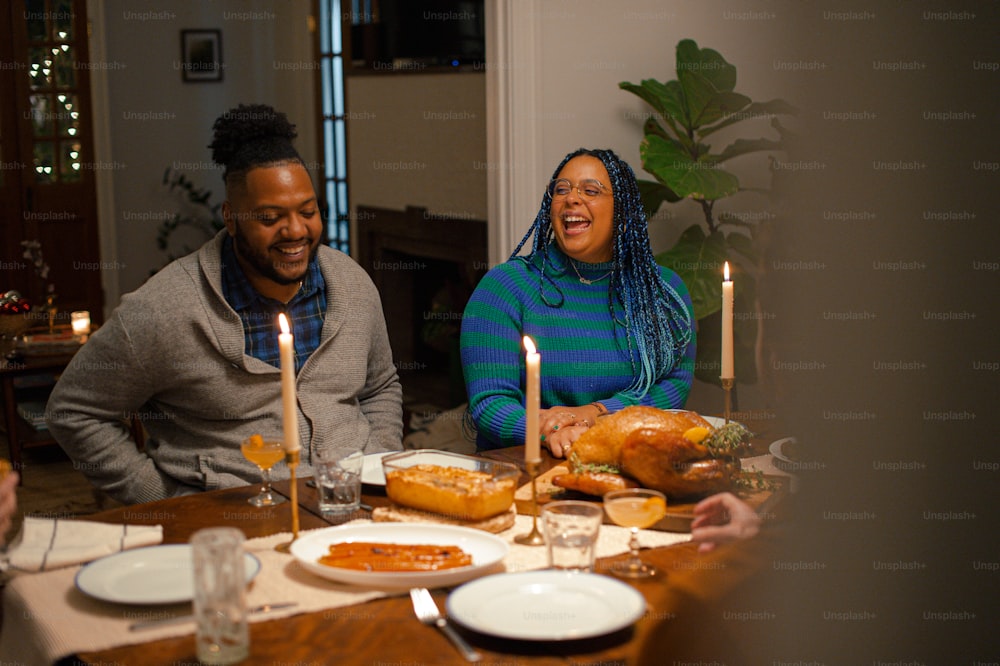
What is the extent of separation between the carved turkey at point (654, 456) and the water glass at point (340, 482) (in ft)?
1.04

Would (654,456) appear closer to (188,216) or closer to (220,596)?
(220,596)

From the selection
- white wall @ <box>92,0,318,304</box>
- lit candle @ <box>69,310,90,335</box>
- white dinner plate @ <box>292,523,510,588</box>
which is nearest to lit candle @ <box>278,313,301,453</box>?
white dinner plate @ <box>292,523,510,588</box>

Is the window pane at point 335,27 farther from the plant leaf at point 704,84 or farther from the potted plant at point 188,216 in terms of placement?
the plant leaf at point 704,84

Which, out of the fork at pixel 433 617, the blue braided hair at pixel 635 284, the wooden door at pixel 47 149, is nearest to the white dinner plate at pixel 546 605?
the fork at pixel 433 617

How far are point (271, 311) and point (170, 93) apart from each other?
5244mm

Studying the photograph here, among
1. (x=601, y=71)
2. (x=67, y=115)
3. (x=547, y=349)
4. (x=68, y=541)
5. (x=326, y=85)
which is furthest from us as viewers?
(x=326, y=85)

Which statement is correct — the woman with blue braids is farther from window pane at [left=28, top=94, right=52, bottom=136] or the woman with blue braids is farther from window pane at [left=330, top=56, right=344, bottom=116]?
window pane at [left=28, top=94, right=52, bottom=136]

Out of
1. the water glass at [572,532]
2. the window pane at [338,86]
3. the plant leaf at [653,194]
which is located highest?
the window pane at [338,86]

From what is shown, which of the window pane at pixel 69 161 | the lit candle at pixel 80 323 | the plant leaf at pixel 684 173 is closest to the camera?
the plant leaf at pixel 684 173

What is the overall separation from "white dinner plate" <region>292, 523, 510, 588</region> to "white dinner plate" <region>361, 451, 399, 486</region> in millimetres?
252

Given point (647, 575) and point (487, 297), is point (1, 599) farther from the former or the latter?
point (487, 297)

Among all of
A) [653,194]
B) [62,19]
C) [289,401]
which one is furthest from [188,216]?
[289,401]

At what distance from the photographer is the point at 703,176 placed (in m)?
3.11

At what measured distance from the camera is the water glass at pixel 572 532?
123 centimetres
